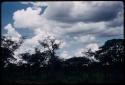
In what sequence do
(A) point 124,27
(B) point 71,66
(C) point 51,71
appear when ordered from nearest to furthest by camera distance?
(A) point 124,27 < (C) point 51,71 < (B) point 71,66

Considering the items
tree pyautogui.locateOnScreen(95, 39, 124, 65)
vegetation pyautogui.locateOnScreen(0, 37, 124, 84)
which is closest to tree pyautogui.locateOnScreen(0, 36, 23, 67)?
vegetation pyautogui.locateOnScreen(0, 37, 124, 84)

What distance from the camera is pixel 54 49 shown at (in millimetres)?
36906

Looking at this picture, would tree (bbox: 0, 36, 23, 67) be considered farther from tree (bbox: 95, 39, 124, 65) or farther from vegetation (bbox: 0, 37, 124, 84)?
tree (bbox: 95, 39, 124, 65)

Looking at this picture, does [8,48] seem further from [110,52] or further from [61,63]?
[110,52]

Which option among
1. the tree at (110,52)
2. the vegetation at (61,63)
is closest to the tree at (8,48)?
the vegetation at (61,63)

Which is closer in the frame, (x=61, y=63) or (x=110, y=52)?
Answer: (x=61, y=63)

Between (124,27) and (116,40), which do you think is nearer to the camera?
(124,27)

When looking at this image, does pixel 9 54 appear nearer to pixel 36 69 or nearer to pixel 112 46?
pixel 36 69

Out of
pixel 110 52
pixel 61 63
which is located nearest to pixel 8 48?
pixel 61 63

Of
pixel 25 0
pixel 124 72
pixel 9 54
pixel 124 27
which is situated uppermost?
pixel 9 54

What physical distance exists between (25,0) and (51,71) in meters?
27.3

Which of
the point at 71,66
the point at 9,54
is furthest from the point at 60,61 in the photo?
the point at 9,54

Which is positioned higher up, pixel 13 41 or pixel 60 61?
pixel 13 41

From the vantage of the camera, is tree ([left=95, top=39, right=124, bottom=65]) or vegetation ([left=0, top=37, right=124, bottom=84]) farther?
tree ([left=95, top=39, right=124, bottom=65])
